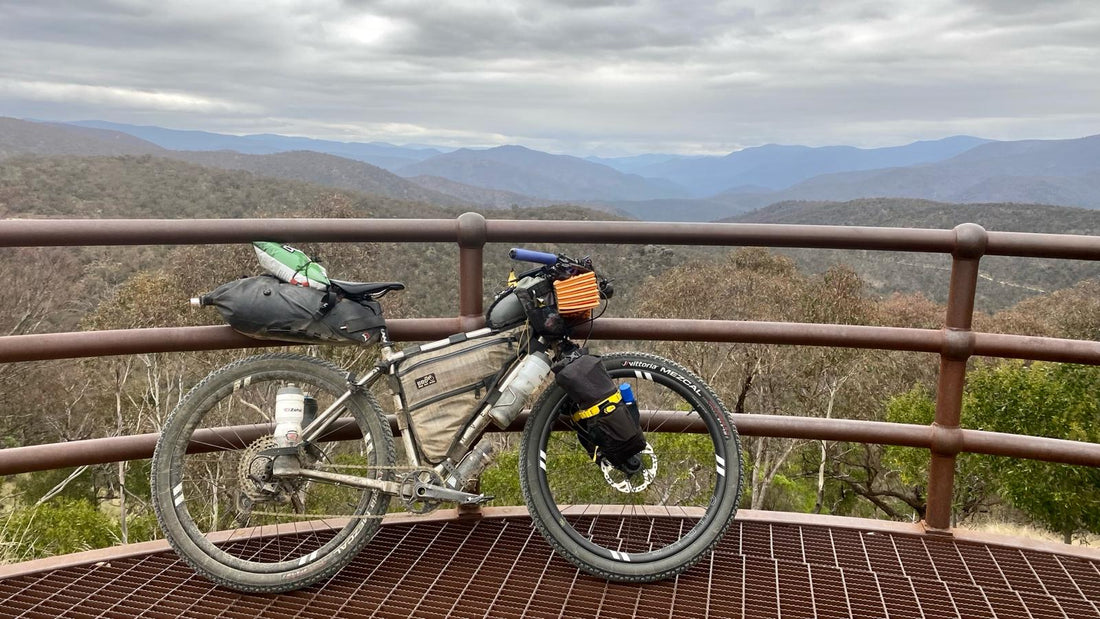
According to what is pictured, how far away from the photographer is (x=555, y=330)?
2.70 metres

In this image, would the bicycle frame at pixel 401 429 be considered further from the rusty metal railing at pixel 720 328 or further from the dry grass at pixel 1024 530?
the dry grass at pixel 1024 530

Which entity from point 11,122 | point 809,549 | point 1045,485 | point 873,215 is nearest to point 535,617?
point 809,549

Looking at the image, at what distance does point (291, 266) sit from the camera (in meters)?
2.67

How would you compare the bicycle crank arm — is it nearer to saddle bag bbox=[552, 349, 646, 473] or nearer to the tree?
saddle bag bbox=[552, 349, 646, 473]

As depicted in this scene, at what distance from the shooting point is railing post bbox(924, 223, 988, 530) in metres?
2.78

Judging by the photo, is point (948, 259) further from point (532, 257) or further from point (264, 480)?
point (264, 480)

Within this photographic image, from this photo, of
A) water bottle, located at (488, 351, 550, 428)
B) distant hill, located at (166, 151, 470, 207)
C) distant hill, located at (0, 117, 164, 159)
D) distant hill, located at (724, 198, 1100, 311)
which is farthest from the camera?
distant hill, located at (0, 117, 164, 159)

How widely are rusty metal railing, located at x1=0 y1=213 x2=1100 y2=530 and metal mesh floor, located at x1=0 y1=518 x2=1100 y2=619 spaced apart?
338 mm

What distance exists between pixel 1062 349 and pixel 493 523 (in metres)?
2.14

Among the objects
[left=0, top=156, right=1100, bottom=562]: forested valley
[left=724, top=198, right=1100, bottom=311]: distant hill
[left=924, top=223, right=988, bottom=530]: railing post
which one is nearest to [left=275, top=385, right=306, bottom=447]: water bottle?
[left=924, top=223, right=988, bottom=530]: railing post

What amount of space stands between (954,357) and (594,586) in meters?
1.49

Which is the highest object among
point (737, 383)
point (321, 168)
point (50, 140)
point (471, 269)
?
point (50, 140)

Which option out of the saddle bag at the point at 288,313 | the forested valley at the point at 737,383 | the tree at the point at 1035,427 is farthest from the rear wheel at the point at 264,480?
the tree at the point at 1035,427

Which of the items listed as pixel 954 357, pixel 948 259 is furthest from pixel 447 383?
pixel 948 259
